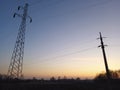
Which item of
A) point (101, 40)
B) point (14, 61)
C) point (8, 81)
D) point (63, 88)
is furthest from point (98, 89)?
point (8, 81)

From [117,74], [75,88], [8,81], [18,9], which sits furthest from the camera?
[117,74]

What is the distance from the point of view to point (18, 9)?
2002 inches

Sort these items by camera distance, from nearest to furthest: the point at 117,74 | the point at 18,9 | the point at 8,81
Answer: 1. the point at 18,9
2. the point at 8,81
3. the point at 117,74

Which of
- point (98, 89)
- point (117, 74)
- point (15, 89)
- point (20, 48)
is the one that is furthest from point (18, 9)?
point (117, 74)

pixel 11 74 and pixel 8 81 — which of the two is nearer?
pixel 11 74

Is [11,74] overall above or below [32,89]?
above

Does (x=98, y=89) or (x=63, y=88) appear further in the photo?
(x=63, y=88)

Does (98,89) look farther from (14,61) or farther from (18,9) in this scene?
(18,9)

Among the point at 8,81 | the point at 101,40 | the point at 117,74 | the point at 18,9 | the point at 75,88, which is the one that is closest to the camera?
the point at 101,40

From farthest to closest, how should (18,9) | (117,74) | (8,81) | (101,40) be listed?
(117,74), (8,81), (18,9), (101,40)

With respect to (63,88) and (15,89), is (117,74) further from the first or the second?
(15,89)

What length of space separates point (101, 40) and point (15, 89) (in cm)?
3136

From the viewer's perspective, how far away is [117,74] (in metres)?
128

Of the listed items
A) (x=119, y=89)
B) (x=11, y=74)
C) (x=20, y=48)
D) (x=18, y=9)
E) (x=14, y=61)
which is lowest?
(x=119, y=89)
